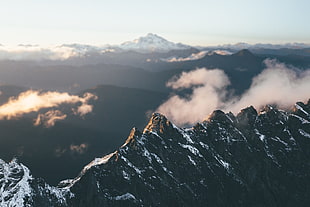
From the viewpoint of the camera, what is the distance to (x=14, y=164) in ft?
654

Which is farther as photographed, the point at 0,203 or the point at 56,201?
the point at 56,201

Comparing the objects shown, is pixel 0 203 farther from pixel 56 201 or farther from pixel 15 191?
pixel 56 201

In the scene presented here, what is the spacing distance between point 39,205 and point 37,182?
47.3ft

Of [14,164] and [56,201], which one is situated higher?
[14,164]

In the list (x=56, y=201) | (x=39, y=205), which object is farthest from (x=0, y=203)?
(x=56, y=201)

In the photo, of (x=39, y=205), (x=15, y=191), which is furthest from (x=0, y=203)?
(x=39, y=205)

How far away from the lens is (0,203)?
175 m

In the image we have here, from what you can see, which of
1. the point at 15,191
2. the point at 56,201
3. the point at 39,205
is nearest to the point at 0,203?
the point at 15,191

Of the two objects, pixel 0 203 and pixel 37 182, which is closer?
pixel 0 203

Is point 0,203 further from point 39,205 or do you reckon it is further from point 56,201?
point 56,201

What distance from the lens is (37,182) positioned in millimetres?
194500

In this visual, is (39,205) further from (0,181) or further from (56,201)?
(0,181)

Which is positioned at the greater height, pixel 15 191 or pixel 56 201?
pixel 15 191

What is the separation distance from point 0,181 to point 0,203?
15632 mm
